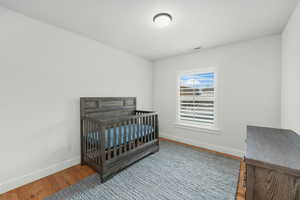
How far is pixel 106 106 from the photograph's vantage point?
102 inches

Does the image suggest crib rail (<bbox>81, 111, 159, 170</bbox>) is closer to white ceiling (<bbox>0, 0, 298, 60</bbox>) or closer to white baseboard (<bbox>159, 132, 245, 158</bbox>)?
white baseboard (<bbox>159, 132, 245, 158</bbox>)

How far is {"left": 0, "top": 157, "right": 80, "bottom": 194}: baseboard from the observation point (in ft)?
5.10

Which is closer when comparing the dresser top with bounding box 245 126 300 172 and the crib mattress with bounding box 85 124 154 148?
the dresser top with bounding box 245 126 300 172

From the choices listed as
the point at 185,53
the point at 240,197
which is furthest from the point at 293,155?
the point at 185,53

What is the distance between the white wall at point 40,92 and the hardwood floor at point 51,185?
10cm

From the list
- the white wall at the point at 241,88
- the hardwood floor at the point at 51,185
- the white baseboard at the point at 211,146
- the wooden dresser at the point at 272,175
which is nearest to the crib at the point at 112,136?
the hardwood floor at the point at 51,185

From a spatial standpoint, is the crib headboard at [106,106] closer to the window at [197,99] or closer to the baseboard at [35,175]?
the baseboard at [35,175]

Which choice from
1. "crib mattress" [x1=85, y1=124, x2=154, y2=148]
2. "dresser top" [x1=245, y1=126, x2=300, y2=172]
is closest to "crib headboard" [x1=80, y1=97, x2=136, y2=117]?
"crib mattress" [x1=85, y1=124, x2=154, y2=148]

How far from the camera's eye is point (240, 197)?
111 cm

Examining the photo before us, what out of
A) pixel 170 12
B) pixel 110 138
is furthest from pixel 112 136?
pixel 170 12

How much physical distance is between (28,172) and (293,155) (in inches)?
116

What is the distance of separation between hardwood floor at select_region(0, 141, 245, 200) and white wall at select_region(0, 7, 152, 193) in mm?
103

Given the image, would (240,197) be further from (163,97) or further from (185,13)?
(163,97)

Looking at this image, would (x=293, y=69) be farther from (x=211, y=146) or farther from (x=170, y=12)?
(x=211, y=146)
